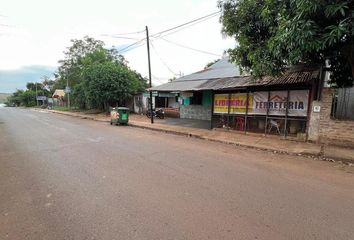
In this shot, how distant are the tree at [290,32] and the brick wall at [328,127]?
5.10 ft

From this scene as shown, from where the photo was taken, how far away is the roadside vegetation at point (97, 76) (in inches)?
949

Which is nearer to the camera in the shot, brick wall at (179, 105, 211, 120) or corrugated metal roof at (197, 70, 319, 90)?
corrugated metal roof at (197, 70, 319, 90)

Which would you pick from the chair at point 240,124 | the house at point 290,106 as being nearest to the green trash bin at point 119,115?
the house at point 290,106

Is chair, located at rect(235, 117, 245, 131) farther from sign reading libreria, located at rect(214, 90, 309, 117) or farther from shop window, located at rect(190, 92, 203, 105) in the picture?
shop window, located at rect(190, 92, 203, 105)

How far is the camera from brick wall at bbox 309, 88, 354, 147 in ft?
29.5

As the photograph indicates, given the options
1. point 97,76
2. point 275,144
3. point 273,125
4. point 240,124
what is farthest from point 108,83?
point 275,144

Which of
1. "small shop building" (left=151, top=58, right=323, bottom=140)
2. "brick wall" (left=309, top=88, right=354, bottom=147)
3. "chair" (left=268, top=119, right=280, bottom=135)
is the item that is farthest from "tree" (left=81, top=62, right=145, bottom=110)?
"brick wall" (left=309, top=88, right=354, bottom=147)

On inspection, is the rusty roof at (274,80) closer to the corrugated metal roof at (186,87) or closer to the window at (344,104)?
the window at (344,104)

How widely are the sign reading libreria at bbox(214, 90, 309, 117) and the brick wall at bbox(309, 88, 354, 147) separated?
0.71 meters

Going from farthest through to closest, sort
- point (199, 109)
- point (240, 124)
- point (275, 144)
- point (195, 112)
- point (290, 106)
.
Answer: point (195, 112), point (199, 109), point (240, 124), point (290, 106), point (275, 144)

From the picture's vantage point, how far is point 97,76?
2408cm

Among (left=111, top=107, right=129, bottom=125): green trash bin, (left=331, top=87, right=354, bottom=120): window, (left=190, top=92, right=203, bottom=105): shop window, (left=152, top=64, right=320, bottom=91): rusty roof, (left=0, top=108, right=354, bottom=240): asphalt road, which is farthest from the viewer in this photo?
(left=190, top=92, right=203, bottom=105): shop window

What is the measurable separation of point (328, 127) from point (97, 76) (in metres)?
21.1

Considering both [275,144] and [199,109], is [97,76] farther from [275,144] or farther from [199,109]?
[275,144]
